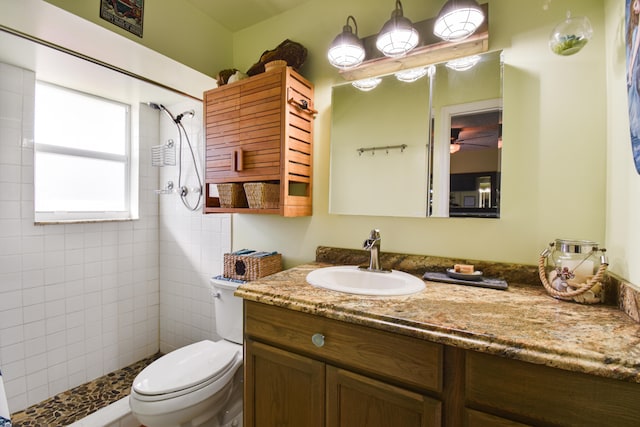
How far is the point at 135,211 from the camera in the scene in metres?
2.34

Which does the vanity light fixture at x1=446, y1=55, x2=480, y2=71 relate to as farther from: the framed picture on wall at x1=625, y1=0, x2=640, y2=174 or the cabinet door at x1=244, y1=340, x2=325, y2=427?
the cabinet door at x1=244, y1=340, x2=325, y2=427

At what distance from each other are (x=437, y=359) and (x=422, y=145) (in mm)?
930

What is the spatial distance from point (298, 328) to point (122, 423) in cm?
148

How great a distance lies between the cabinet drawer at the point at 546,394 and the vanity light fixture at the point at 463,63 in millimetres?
1157

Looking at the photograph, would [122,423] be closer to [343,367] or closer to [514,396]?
[343,367]

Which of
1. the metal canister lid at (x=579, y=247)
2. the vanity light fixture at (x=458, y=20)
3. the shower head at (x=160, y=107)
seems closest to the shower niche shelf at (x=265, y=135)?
the vanity light fixture at (x=458, y=20)

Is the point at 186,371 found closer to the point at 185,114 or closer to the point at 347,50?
the point at 347,50

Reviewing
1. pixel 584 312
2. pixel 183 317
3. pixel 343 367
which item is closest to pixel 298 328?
pixel 343 367

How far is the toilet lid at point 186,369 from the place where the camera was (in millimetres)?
1253

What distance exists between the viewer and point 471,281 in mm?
1116

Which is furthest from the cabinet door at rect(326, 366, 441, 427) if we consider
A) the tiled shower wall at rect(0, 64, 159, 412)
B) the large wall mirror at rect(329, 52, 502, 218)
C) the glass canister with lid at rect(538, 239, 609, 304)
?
the tiled shower wall at rect(0, 64, 159, 412)

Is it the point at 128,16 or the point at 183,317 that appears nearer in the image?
the point at 128,16

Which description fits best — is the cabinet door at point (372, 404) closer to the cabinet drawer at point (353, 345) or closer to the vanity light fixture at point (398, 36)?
the cabinet drawer at point (353, 345)

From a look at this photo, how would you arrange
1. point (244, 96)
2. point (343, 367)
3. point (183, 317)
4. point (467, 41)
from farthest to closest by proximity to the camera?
point (183, 317), point (244, 96), point (467, 41), point (343, 367)
